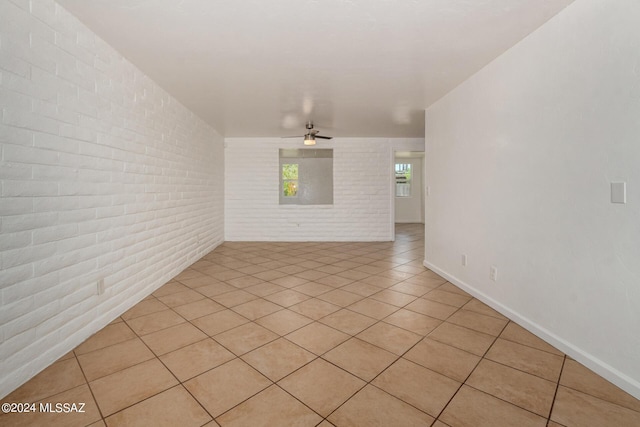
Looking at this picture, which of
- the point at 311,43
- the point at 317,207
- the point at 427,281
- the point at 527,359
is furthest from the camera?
the point at 317,207

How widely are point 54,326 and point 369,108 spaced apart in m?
4.05

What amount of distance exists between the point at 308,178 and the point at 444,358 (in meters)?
5.08

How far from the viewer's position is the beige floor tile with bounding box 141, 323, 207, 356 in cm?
200

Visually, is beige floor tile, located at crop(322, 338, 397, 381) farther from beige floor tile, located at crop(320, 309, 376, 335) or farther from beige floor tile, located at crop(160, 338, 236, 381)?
beige floor tile, located at crop(160, 338, 236, 381)

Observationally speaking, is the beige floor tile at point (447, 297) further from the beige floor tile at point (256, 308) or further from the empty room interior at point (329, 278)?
the beige floor tile at point (256, 308)

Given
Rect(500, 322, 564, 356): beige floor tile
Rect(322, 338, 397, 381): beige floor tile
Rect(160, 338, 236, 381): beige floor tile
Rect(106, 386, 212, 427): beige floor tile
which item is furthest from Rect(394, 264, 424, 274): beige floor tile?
Rect(106, 386, 212, 427): beige floor tile

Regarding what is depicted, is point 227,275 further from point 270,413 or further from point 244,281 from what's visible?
point 270,413

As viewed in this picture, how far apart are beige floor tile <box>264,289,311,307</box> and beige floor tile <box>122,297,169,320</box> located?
1.03 meters

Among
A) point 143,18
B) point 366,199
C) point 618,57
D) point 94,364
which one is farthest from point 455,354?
point 366,199

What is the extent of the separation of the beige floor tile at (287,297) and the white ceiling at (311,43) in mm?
2325

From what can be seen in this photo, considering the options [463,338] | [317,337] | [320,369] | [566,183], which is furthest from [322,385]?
[566,183]

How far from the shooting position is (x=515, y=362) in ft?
6.00

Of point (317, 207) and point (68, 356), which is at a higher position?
point (317, 207)

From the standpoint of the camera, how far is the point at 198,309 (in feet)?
8.70
